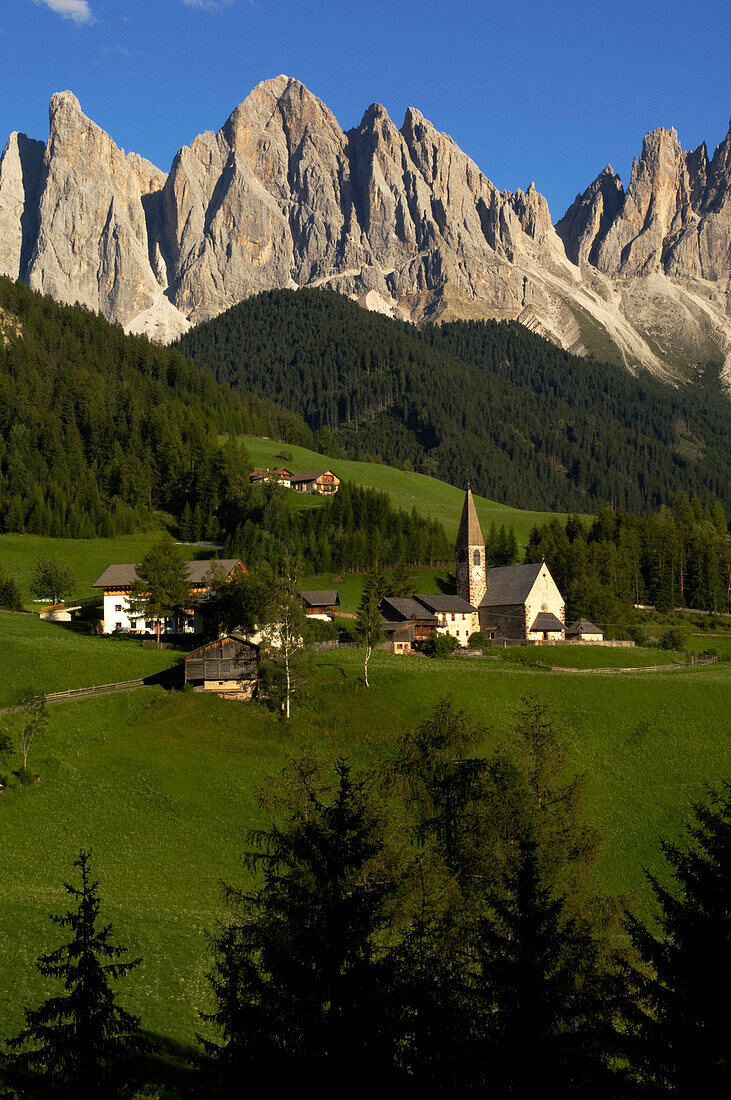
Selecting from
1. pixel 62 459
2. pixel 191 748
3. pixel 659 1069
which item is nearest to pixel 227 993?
pixel 659 1069

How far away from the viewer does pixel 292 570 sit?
77750mm

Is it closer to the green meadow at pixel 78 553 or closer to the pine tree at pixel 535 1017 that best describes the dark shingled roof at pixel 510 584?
the green meadow at pixel 78 553

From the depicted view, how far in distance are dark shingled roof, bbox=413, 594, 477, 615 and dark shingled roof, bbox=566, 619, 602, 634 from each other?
35.9 feet

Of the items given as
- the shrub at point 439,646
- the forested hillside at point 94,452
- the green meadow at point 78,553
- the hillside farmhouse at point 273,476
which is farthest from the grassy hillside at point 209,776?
the hillside farmhouse at point 273,476

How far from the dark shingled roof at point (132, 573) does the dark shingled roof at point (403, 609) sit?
1683 cm

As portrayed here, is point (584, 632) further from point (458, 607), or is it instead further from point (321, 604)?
point (321, 604)

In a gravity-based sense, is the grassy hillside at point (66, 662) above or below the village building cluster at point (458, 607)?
below

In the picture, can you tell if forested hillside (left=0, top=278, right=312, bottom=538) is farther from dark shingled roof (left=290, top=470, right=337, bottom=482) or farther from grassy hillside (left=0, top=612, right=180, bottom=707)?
grassy hillside (left=0, top=612, right=180, bottom=707)

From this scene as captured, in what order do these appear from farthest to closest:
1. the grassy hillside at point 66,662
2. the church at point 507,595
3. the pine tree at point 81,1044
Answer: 1. the church at point 507,595
2. the grassy hillside at point 66,662
3. the pine tree at point 81,1044

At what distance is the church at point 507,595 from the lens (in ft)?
324

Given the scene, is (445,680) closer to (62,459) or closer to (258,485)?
(258,485)

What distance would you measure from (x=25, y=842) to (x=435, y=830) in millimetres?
19840

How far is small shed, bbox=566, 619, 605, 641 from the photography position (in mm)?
98500

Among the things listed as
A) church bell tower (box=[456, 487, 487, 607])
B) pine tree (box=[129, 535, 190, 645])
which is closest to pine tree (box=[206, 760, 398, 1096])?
pine tree (box=[129, 535, 190, 645])
